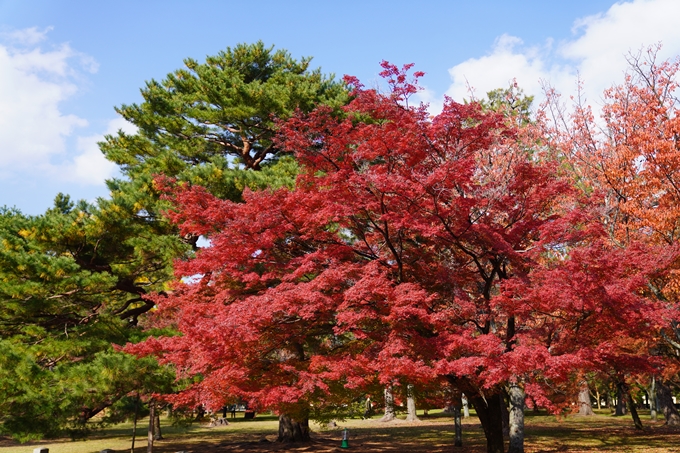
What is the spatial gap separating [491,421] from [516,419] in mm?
3335

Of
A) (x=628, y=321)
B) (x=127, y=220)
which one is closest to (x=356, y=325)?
(x=628, y=321)

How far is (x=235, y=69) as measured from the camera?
848 inches

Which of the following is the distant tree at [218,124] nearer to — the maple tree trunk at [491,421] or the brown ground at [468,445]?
the brown ground at [468,445]

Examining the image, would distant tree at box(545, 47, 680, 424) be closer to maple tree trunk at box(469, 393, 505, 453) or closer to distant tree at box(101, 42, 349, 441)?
maple tree trunk at box(469, 393, 505, 453)

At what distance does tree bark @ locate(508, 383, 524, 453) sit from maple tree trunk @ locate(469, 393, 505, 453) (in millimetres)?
2118

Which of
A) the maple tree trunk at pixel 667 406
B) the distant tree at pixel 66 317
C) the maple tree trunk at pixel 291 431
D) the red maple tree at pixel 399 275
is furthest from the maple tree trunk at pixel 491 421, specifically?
the maple tree trunk at pixel 667 406

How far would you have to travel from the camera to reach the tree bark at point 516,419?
14.9 m

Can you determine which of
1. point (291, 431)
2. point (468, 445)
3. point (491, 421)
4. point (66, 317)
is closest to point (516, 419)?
point (491, 421)

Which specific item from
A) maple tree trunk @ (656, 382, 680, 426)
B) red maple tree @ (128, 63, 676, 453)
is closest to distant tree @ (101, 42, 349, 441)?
red maple tree @ (128, 63, 676, 453)

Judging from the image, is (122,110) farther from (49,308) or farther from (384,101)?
(384,101)

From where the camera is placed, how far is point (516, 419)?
599 inches

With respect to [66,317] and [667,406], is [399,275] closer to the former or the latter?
[66,317]

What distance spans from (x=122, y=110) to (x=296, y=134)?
12544mm

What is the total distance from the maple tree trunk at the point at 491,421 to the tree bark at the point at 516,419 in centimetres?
212
